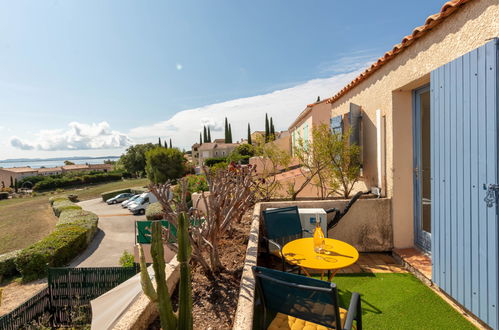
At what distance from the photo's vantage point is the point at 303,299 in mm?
1682

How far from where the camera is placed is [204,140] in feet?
215

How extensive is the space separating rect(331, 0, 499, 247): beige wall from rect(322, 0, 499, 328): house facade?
14mm

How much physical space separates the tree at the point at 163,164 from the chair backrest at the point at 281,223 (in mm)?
29799

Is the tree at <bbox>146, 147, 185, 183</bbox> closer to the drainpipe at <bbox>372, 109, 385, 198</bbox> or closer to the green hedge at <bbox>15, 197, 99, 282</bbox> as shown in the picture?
the green hedge at <bbox>15, 197, 99, 282</bbox>

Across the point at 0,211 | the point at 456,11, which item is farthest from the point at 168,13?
the point at 0,211

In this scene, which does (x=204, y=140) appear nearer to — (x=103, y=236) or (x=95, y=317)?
(x=103, y=236)

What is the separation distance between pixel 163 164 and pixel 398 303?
32.5 meters

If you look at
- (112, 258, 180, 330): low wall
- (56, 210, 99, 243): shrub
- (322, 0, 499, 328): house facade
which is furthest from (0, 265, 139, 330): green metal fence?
(56, 210, 99, 243): shrub

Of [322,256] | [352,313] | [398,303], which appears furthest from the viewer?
[398,303]

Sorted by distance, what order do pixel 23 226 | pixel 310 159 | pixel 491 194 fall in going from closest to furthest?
pixel 491 194
pixel 310 159
pixel 23 226

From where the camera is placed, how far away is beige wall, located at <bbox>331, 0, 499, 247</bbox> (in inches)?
111

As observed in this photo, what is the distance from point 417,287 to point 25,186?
75906mm

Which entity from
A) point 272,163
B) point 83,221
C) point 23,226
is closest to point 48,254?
point 83,221

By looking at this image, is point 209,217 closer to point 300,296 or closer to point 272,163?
point 300,296
